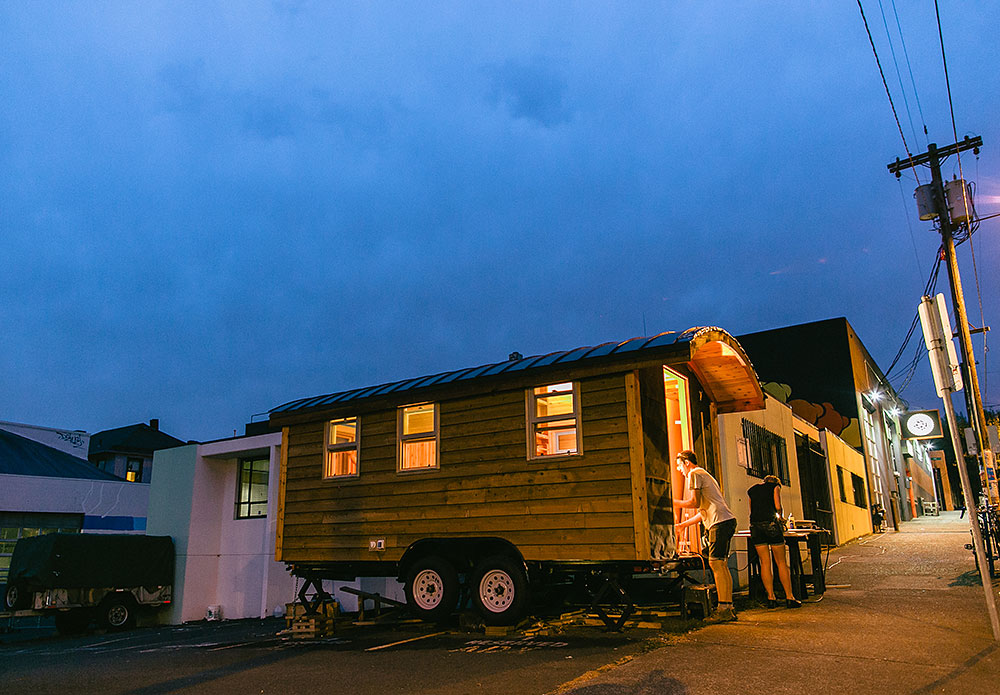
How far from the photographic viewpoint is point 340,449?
11477mm

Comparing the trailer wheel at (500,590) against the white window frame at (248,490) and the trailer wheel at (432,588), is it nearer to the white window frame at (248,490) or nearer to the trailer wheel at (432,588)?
the trailer wheel at (432,588)

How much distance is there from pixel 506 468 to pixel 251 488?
42.1 feet

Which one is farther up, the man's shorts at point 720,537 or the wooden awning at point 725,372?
the wooden awning at point 725,372

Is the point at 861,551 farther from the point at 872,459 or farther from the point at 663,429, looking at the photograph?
the point at 872,459

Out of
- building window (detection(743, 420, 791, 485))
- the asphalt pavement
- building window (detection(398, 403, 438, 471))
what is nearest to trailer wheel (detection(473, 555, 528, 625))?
the asphalt pavement

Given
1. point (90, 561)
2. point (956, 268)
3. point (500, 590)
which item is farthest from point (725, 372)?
point (90, 561)

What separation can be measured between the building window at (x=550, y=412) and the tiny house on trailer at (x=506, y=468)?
19 mm

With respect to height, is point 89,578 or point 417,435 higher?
point 417,435

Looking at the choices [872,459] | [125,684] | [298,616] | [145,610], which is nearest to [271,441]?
[145,610]

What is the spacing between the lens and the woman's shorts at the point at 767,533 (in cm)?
920

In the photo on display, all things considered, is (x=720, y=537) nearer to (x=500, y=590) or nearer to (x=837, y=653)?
(x=837, y=653)

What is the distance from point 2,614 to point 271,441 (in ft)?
23.7

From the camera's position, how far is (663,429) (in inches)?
368

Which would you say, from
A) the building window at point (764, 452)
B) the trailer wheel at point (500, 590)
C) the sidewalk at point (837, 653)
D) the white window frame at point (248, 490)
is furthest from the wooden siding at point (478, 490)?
the white window frame at point (248, 490)
